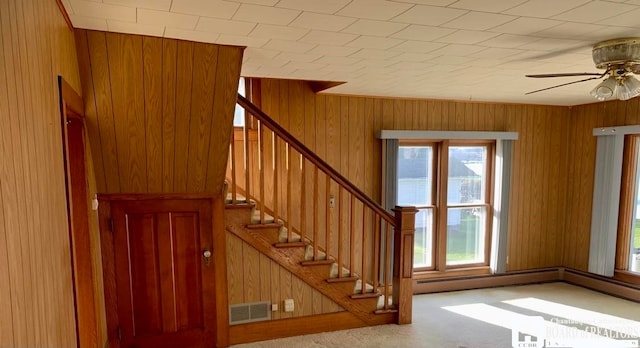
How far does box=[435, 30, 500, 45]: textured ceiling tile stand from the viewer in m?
2.10

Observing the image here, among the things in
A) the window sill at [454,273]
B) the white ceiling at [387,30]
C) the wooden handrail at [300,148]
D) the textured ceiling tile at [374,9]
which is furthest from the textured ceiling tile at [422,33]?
the window sill at [454,273]

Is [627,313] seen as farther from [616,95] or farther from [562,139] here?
[616,95]

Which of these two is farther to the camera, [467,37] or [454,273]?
[454,273]

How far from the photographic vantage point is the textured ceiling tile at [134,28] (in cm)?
201

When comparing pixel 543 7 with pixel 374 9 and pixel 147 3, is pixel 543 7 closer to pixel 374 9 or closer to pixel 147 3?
pixel 374 9

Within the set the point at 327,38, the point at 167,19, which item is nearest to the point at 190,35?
the point at 167,19

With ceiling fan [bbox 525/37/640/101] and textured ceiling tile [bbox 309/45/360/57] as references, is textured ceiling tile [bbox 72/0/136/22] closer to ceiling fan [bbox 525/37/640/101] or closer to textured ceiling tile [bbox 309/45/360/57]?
textured ceiling tile [bbox 309/45/360/57]

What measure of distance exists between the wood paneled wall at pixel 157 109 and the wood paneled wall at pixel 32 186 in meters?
0.54

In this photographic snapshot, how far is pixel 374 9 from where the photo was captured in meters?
1.76

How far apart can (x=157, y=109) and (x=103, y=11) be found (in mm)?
757

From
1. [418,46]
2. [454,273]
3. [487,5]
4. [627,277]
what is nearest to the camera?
[487,5]

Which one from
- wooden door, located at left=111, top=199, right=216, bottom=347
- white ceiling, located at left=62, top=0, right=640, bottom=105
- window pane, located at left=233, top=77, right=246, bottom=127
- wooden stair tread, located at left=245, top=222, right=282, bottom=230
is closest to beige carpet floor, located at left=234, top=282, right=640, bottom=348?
wooden door, located at left=111, top=199, right=216, bottom=347

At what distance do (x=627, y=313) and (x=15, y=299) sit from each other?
5.36 metres

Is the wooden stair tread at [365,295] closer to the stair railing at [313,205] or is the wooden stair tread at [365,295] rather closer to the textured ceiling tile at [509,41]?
the stair railing at [313,205]
